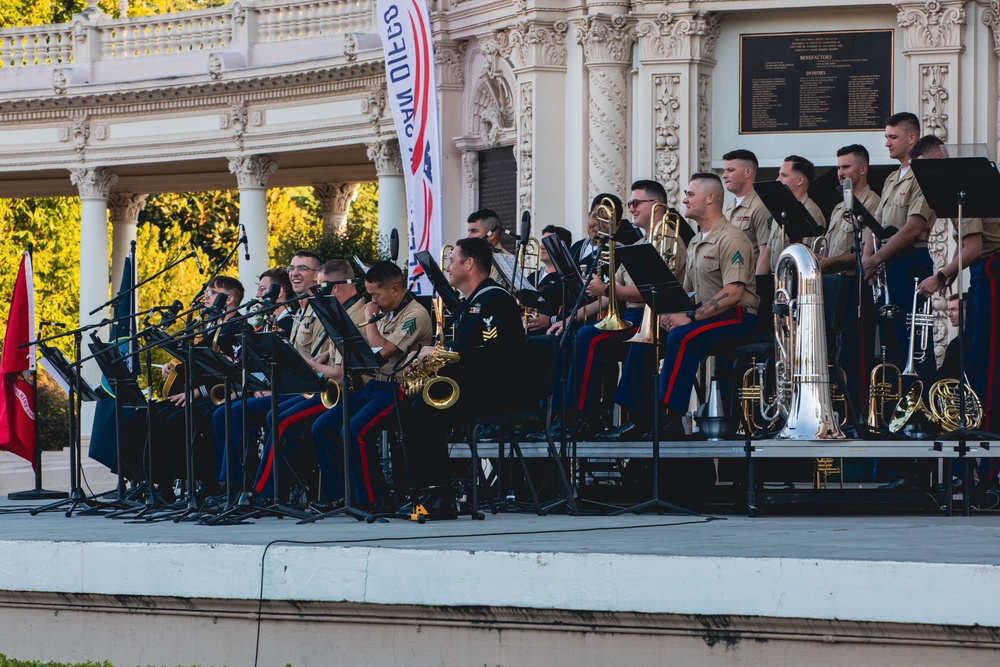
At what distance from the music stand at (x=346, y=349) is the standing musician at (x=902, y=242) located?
362cm

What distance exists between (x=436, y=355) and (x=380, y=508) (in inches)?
45.3

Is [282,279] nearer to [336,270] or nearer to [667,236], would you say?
[336,270]

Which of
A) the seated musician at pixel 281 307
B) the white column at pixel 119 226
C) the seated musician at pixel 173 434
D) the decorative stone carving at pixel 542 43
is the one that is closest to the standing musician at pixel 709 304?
the seated musician at pixel 281 307

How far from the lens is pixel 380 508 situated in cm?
1016

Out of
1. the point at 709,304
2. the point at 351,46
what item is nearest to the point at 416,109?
the point at 351,46

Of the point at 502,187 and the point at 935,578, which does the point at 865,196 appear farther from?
the point at 502,187

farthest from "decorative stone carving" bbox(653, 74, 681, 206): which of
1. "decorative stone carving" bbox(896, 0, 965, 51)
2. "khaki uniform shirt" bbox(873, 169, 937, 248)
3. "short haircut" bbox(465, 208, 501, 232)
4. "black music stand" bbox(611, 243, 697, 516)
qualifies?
"black music stand" bbox(611, 243, 697, 516)

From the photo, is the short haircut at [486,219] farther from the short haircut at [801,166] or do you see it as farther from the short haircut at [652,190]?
the short haircut at [801,166]

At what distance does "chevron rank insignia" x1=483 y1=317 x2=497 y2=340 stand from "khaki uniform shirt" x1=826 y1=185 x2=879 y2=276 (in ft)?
9.66

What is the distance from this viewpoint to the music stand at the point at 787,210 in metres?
10.1

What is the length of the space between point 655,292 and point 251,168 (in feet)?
61.0

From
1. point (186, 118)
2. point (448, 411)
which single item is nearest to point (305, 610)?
point (448, 411)

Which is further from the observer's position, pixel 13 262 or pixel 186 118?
pixel 13 262

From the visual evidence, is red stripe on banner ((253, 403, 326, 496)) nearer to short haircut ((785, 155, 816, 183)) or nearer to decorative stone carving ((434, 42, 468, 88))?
short haircut ((785, 155, 816, 183))
